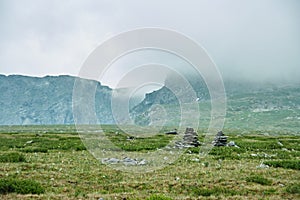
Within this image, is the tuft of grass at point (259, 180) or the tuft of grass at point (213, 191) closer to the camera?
the tuft of grass at point (213, 191)

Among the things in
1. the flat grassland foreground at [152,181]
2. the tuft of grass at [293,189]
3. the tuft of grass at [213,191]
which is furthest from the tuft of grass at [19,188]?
the tuft of grass at [293,189]

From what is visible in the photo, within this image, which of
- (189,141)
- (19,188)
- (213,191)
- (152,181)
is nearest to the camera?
(19,188)

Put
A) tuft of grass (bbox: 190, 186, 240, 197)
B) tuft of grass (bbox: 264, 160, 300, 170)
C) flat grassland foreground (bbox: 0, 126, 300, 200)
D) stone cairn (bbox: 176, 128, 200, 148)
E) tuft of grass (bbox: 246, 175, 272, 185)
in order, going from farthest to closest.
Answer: stone cairn (bbox: 176, 128, 200, 148) → tuft of grass (bbox: 264, 160, 300, 170) → tuft of grass (bbox: 246, 175, 272, 185) → tuft of grass (bbox: 190, 186, 240, 197) → flat grassland foreground (bbox: 0, 126, 300, 200)

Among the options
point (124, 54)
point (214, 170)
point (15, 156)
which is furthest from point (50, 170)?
point (124, 54)

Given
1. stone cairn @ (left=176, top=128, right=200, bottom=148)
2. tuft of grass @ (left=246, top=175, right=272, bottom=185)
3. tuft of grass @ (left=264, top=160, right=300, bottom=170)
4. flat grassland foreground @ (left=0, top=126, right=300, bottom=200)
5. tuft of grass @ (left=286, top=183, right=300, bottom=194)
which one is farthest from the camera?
stone cairn @ (left=176, top=128, right=200, bottom=148)

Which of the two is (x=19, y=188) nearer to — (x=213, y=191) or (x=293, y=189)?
(x=213, y=191)

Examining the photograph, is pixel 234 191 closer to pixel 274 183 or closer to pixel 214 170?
pixel 274 183

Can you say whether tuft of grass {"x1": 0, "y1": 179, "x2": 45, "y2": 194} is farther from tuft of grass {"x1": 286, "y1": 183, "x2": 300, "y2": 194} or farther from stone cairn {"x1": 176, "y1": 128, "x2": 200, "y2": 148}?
stone cairn {"x1": 176, "y1": 128, "x2": 200, "y2": 148}

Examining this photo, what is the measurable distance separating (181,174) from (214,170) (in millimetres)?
2062

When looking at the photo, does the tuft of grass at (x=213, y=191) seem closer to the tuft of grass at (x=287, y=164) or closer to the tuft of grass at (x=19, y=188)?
the tuft of grass at (x=19, y=188)

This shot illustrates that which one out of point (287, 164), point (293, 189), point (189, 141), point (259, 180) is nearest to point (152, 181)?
point (259, 180)

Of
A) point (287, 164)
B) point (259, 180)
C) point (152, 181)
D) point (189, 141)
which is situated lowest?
point (152, 181)

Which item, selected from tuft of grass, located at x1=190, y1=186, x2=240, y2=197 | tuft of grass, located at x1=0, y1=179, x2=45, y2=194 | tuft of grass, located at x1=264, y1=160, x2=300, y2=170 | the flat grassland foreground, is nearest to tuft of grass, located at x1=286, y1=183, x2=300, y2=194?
the flat grassland foreground

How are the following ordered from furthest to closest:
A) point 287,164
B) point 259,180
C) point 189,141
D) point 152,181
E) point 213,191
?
1. point 189,141
2. point 287,164
3. point 152,181
4. point 259,180
5. point 213,191
